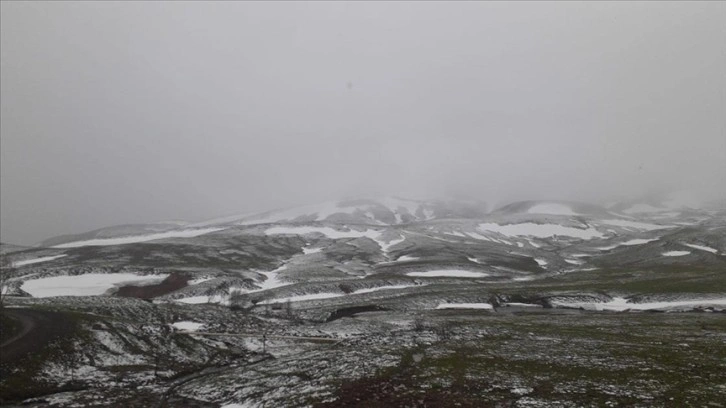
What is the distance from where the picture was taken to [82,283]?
265 ft

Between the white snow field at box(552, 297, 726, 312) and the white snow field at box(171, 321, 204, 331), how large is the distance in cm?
5986

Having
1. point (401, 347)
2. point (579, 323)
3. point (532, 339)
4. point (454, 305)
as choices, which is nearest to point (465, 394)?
point (401, 347)

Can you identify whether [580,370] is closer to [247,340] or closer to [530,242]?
[247,340]

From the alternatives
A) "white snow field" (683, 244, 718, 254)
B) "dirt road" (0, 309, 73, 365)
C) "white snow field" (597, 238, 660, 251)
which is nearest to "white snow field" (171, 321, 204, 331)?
"dirt road" (0, 309, 73, 365)

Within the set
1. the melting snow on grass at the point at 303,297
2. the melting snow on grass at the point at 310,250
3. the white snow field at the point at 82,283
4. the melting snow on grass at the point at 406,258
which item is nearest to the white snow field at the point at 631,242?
the melting snow on grass at the point at 406,258

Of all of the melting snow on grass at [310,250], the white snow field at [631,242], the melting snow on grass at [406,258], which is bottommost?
the white snow field at [631,242]

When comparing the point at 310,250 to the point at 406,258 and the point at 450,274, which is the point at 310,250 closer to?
the point at 406,258

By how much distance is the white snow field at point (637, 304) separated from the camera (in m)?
63.4

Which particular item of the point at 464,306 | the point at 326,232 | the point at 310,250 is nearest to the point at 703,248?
the point at 464,306

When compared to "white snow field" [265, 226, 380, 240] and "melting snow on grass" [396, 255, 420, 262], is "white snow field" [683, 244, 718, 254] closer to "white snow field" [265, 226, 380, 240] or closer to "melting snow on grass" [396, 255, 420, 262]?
Result: "melting snow on grass" [396, 255, 420, 262]

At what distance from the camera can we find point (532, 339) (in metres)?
44.6

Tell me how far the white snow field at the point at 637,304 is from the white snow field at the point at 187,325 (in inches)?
2357

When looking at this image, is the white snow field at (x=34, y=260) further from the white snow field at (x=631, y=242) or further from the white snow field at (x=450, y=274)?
the white snow field at (x=631, y=242)

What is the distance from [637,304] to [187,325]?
71077 millimetres
